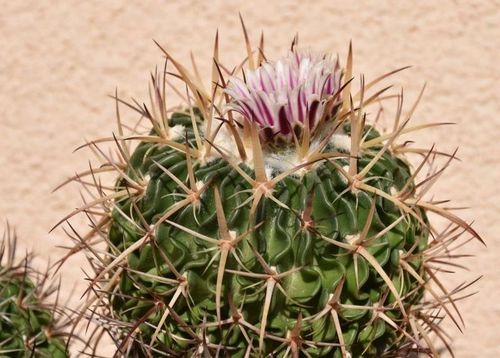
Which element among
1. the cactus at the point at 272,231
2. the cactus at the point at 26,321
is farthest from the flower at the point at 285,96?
the cactus at the point at 26,321

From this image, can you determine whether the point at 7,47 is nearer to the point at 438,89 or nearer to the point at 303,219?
the point at 438,89

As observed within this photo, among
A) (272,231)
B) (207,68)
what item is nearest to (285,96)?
(272,231)

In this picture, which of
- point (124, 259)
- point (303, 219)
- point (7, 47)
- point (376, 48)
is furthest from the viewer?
point (7, 47)

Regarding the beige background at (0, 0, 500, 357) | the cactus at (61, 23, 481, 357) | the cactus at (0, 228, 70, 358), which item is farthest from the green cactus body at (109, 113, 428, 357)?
the beige background at (0, 0, 500, 357)

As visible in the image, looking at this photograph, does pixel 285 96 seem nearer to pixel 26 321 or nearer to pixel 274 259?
pixel 274 259

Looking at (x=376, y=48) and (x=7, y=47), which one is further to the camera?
(x=7, y=47)

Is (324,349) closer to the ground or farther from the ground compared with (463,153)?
farther from the ground

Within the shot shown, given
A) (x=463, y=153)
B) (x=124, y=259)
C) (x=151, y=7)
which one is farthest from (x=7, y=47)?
(x=124, y=259)
